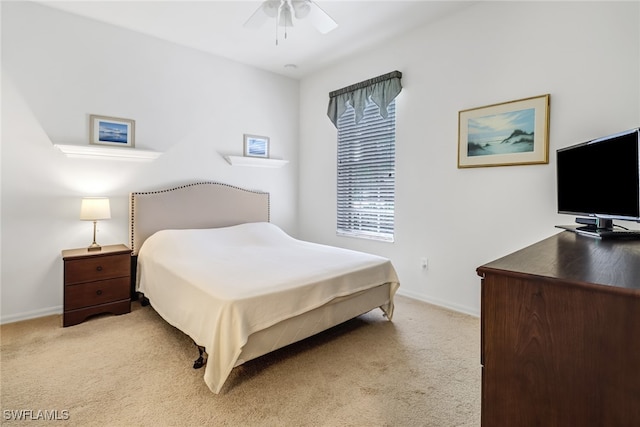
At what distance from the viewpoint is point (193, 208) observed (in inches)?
140

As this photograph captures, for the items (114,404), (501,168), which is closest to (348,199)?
(501,168)

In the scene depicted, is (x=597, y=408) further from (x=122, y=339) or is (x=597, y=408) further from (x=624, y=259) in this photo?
(x=122, y=339)

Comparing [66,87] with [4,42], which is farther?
[66,87]

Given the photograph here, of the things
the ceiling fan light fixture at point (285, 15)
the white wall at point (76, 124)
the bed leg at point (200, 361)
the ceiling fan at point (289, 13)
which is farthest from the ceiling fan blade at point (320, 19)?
the bed leg at point (200, 361)

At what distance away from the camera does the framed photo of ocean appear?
8.05ft

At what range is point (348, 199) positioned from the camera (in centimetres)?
405

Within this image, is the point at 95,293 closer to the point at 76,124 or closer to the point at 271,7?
the point at 76,124

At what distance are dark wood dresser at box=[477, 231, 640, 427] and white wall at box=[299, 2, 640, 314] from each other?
1.79m

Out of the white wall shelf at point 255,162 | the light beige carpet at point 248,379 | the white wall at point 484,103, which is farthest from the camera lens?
the white wall shelf at point 255,162

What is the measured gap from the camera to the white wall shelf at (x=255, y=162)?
155 inches

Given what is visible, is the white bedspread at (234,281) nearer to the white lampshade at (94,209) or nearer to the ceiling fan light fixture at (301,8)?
the white lampshade at (94,209)

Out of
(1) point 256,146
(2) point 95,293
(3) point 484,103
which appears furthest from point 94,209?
(3) point 484,103

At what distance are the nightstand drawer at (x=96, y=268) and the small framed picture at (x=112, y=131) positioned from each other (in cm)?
115

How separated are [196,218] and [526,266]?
3.33 meters
